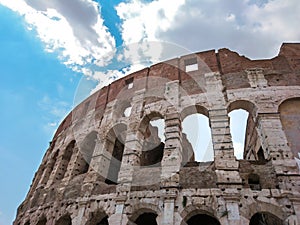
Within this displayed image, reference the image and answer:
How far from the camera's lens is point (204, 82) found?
33.3 ft

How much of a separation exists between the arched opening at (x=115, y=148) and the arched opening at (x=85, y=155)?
4.20 ft

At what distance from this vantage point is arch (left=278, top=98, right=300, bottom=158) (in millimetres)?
7626

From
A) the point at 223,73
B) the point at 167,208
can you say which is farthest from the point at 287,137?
the point at 167,208

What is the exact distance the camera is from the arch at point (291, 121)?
7626mm

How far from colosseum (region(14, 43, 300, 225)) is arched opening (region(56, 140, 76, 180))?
0.18 ft

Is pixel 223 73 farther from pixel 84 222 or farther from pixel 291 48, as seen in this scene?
pixel 84 222

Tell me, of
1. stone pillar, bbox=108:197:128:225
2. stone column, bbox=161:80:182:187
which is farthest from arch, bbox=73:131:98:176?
stone column, bbox=161:80:182:187

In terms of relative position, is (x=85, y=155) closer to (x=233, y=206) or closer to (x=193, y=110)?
(x=193, y=110)

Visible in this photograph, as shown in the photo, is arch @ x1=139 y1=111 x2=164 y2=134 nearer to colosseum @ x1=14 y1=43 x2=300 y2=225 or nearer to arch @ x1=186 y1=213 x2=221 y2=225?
colosseum @ x1=14 y1=43 x2=300 y2=225

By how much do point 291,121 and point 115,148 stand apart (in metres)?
7.95

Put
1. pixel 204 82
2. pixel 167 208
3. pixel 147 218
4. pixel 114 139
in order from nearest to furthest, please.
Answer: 1. pixel 167 208
2. pixel 147 218
3. pixel 204 82
4. pixel 114 139

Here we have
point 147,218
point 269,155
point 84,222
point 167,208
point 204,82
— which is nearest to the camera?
point 167,208

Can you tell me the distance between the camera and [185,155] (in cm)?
1352

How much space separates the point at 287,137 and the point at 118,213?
6244mm
